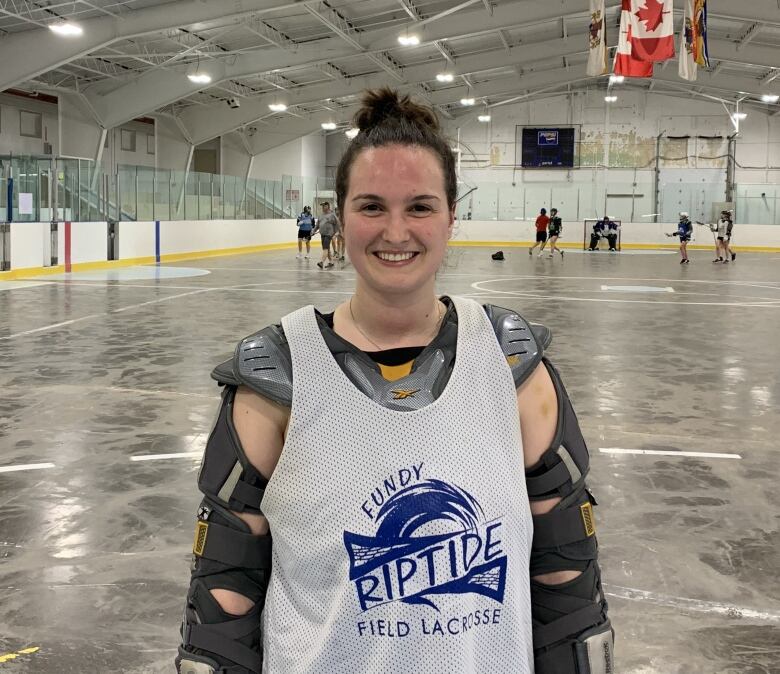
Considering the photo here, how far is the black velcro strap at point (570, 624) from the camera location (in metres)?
1.71


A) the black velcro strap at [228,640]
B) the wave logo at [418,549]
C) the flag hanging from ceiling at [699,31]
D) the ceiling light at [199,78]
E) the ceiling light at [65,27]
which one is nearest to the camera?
the wave logo at [418,549]

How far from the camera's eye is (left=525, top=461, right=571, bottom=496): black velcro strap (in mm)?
1735

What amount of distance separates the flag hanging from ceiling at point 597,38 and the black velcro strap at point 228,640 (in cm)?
2008

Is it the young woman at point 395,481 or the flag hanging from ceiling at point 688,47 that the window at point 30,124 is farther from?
the young woman at point 395,481

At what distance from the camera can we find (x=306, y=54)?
92.7 feet

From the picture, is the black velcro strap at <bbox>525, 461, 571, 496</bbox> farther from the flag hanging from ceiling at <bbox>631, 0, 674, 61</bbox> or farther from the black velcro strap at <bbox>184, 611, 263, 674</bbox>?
the flag hanging from ceiling at <bbox>631, 0, 674, 61</bbox>

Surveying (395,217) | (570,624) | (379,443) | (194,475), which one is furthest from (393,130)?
(194,475)

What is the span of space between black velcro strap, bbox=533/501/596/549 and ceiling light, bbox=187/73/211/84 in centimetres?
2801

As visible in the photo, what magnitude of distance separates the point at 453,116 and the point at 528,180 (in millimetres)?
5114

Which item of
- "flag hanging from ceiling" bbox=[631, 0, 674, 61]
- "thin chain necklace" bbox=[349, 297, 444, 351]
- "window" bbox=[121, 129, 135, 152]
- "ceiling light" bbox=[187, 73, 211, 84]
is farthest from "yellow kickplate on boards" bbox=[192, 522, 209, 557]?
"window" bbox=[121, 129, 135, 152]

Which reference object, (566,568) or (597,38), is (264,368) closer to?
(566,568)

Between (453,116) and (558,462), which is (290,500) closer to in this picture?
(558,462)

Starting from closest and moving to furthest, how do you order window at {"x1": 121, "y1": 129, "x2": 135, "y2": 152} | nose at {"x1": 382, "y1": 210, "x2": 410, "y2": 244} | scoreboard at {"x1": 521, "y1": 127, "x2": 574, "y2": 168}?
1. nose at {"x1": 382, "y1": 210, "x2": 410, "y2": 244}
2. window at {"x1": 121, "y1": 129, "x2": 135, "y2": 152}
3. scoreboard at {"x1": 521, "y1": 127, "x2": 574, "y2": 168}

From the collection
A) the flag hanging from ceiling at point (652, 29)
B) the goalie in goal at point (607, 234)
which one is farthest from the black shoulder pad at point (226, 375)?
the goalie in goal at point (607, 234)
